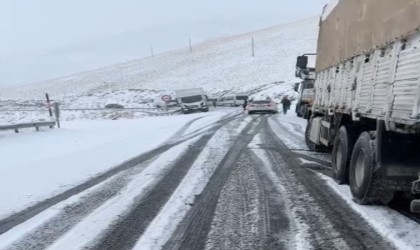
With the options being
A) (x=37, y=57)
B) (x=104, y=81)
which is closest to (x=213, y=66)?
(x=104, y=81)

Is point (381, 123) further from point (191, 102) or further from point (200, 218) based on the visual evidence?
point (191, 102)

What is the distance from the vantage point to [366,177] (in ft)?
21.6

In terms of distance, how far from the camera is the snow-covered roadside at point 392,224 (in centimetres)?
518

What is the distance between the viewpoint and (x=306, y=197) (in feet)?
24.6

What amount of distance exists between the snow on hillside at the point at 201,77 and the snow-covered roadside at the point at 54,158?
137 feet

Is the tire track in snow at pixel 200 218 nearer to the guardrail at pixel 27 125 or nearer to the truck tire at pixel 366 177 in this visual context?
the truck tire at pixel 366 177

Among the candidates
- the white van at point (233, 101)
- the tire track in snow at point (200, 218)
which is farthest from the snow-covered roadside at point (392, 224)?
the white van at point (233, 101)

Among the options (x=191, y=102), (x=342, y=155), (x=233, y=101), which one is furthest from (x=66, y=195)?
(x=233, y=101)

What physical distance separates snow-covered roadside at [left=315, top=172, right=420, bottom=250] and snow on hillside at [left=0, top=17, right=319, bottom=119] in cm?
5103

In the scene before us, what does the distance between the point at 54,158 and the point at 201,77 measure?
64936 mm

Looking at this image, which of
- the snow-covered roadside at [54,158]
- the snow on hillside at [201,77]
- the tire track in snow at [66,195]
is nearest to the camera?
the tire track in snow at [66,195]

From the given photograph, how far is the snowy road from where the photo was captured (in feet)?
17.7

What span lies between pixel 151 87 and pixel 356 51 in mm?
67124

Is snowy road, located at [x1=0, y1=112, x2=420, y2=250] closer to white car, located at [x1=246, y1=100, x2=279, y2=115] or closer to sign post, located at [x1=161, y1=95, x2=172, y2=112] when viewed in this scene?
white car, located at [x1=246, y1=100, x2=279, y2=115]
